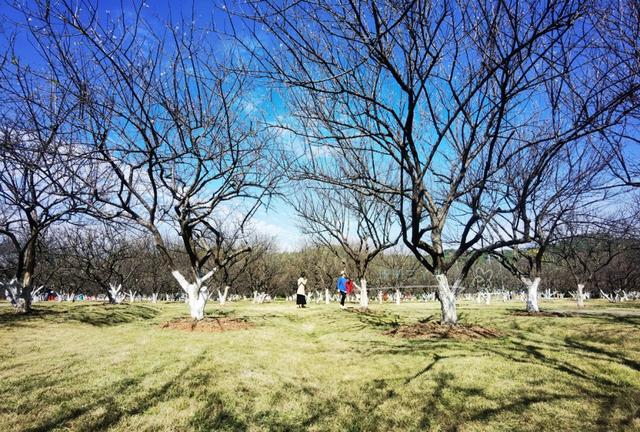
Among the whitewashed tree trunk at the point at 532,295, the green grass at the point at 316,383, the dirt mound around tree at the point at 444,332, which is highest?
the whitewashed tree trunk at the point at 532,295

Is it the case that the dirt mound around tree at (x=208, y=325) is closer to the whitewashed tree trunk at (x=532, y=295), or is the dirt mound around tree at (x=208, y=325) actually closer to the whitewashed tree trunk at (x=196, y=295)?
the whitewashed tree trunk at (x=196, y=295)

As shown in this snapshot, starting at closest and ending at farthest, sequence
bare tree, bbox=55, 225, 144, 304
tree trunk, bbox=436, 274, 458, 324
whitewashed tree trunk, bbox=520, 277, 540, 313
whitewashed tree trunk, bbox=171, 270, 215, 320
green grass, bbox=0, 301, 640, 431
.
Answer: green grass, bbox=0, 301, 640, 431 < tree trunk, bbox=436, 274, 458, 324 < whitewashed tree trunk, bbox=171, 270, 215, 320 < whitewashed tree trunk, bbox=520, 277, 540, 313 < bare tree, bbox=55, 225, 144, 304

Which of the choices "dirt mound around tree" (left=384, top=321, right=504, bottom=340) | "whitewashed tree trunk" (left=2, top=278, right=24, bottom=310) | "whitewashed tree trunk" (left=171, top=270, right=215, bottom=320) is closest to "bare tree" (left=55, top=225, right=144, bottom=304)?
"whitewashed tree trunk" (left=2, top=278, right=24, bottom=310)

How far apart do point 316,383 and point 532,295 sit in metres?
12.7

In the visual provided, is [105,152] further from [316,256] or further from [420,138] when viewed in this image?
[316,256]

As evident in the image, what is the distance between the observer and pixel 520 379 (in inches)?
200

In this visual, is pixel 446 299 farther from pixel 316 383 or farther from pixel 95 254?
pixel 95 254

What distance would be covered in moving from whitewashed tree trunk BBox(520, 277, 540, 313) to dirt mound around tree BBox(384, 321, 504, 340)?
6.65 m

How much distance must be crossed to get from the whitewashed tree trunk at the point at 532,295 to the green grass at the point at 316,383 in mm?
5794

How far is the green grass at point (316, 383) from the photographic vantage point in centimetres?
379

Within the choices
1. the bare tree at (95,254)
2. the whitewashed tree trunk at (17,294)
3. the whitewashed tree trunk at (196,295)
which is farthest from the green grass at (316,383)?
the bare tree at (95,254)

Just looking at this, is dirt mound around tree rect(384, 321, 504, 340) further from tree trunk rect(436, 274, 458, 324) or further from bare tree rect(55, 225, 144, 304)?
bare tree rect(55, 225, 144, 304)

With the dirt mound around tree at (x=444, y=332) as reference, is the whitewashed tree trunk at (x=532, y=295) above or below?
above

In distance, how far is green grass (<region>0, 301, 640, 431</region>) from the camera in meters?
3.79
